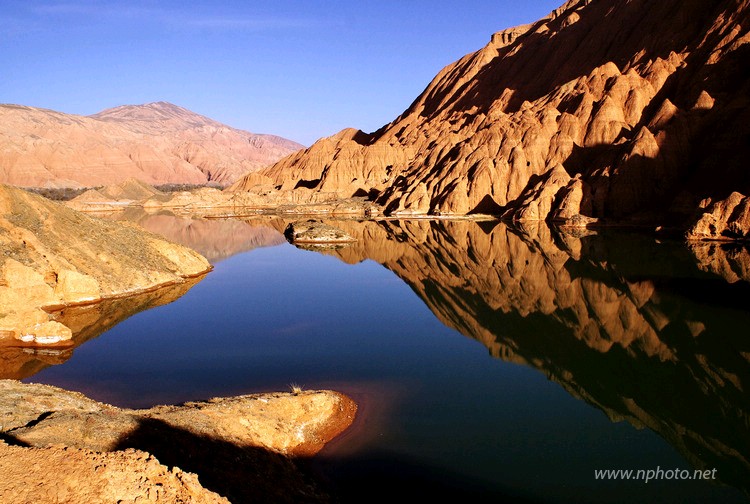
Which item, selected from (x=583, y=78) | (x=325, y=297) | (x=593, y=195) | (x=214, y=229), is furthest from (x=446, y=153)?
(x=325, y=297)

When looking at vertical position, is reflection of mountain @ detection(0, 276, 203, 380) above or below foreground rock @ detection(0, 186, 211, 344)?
below

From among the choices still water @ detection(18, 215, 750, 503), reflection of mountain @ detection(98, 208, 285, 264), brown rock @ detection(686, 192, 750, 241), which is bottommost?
still water @ detection(18, 215, 750, 503)

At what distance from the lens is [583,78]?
307 ft

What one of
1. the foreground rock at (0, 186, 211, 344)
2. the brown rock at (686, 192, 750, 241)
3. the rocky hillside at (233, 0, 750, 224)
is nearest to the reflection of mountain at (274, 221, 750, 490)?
the brown rock at (686, 192, 750, 241)

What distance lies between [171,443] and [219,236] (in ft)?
190

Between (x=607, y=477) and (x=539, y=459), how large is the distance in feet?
4.66

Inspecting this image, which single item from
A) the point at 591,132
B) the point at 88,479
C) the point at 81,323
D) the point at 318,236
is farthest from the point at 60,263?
the point at 591,132

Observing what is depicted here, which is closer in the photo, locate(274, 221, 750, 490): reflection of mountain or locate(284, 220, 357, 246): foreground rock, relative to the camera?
locate(274, 221, 750, 490): reflection of mountain

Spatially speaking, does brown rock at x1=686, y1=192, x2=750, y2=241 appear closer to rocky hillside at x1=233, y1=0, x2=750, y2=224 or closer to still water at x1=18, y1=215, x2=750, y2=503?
rocky hillside at x1=233, y1=0, x2=750, y2=224

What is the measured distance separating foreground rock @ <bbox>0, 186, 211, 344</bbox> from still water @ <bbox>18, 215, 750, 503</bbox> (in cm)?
186

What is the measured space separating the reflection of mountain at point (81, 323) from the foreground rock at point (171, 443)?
6536 millimetres

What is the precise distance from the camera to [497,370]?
62.4ft

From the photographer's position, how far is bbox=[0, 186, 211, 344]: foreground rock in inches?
877

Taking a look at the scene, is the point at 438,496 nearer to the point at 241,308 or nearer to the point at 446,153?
the point at 241,308
